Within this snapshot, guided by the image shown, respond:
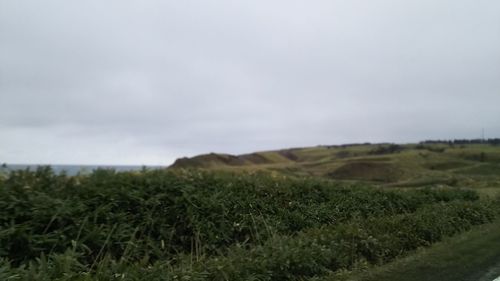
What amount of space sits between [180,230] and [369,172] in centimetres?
5949

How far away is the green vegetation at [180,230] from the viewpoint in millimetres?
6027

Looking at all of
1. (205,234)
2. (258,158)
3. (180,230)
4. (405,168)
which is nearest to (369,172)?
(405,168)

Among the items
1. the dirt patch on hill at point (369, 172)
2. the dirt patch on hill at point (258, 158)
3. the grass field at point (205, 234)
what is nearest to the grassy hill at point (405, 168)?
the dirt patch on hill at point (369, 172)

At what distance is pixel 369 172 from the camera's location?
64750mm

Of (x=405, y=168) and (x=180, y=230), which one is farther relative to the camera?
(x=405, y=168)

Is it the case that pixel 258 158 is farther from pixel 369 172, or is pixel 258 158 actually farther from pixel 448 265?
pixel 448 265

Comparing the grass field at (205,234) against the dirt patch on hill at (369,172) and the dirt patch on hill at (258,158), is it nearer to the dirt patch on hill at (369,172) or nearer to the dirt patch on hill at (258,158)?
the dirt patch on hill at (369,172)

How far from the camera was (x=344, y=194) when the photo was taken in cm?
1366

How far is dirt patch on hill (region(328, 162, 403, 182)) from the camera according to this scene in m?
61.6

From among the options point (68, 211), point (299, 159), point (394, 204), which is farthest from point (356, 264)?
point (299, 159)

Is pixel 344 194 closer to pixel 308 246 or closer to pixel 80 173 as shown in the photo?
pixel 308 246

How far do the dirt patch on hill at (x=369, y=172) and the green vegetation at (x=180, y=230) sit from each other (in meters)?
50.9

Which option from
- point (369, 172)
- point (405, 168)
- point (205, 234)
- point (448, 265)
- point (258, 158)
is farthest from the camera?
point (258, 158)

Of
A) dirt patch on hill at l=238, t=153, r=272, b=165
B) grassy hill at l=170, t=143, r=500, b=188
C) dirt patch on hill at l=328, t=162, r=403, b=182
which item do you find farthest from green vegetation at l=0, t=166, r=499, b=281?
dirt patch on hill at l=238, t=153, r=272, b=165
